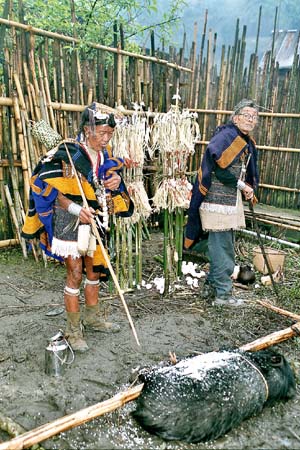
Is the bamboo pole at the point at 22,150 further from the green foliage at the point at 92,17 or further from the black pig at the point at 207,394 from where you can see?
the black pig at the point at 207,394

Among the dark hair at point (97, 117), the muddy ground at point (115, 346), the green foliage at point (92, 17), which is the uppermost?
the green foliage at point (92, 17)

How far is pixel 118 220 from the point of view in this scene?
3871 millimetres

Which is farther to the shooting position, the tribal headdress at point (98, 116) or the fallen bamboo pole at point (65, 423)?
the tribal headdress at point (98, 116)

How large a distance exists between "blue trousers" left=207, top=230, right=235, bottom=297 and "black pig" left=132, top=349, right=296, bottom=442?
1475 millimetres

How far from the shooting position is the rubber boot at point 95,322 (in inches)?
128

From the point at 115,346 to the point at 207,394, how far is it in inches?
43.4

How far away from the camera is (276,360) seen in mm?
2549

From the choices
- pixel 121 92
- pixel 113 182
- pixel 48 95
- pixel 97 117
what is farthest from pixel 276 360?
pixel 121 92

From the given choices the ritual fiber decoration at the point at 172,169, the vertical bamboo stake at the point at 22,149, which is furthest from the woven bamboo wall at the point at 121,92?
the ritual fiber decoration at the point at 172,169

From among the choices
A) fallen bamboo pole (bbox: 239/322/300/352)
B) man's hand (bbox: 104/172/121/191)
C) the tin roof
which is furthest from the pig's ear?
the tin roof

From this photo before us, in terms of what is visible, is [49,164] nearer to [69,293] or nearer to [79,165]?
[79,165]

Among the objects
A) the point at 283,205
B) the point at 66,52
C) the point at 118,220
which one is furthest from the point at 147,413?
the point at 283,205

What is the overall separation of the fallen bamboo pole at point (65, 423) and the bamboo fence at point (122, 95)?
1916mm

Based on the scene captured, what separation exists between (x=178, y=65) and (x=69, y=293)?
15.6ft
